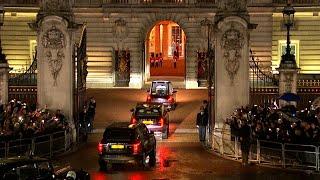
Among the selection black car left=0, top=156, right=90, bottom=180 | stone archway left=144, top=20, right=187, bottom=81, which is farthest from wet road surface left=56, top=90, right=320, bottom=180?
stone archway left=144, top=20, right=187, bottom=81

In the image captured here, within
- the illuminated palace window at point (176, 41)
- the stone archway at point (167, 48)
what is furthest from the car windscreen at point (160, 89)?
the illuminated palace window at point (176, 41)

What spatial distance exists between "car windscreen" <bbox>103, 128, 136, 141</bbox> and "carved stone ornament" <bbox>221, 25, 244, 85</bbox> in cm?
649

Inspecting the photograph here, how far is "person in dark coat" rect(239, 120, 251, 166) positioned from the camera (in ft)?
94.6

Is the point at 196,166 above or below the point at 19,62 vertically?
below

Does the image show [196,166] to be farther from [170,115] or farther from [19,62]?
[19,62]

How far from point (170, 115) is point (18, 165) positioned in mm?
25079

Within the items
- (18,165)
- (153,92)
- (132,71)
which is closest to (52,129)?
(18,165)

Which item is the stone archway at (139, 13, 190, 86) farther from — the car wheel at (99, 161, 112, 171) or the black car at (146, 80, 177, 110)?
the car wheel at (99, 161, 112, 171)

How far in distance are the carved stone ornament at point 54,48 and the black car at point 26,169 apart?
14.0 m

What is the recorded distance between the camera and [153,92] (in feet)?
156

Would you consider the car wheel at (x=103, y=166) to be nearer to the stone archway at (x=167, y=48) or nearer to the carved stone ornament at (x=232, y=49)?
the carved stone ornament at (x=232, y=49)

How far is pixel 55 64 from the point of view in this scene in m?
34.1

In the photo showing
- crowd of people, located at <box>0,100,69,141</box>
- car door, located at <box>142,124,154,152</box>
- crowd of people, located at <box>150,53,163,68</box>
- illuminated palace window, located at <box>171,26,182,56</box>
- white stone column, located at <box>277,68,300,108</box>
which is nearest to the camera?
car door, located at <box>142,124,154,152</box>

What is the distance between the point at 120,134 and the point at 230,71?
22.3 ft
